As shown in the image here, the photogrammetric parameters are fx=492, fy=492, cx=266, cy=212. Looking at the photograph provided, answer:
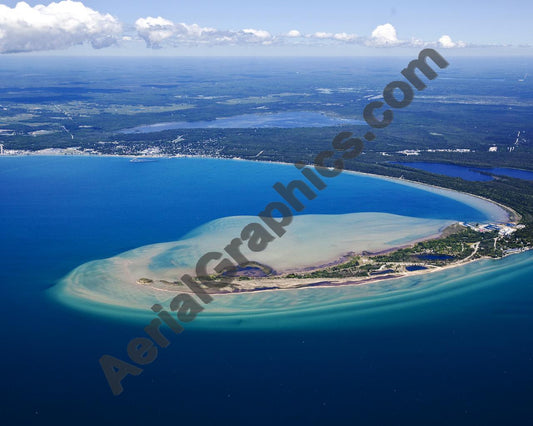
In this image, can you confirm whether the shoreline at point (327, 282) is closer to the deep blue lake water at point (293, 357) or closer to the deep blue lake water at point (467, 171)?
the deep blue lake water at point (293, 357)

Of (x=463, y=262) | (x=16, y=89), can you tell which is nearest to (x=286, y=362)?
(x=463, y=262)

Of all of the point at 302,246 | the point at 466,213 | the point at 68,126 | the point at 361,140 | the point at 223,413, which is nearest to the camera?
the point at 223,413

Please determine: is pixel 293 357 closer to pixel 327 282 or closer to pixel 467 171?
pixel 327 282

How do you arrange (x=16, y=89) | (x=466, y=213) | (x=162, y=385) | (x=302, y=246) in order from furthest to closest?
1. (x=16, y=89)
2. (x=466, y=213)
3. (x=302, y=246)
4. (x=162, y=385)

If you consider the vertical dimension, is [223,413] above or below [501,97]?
below

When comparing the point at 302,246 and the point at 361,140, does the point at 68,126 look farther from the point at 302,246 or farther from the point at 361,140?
the point at 302,246

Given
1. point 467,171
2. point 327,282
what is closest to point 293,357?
point 327,282
